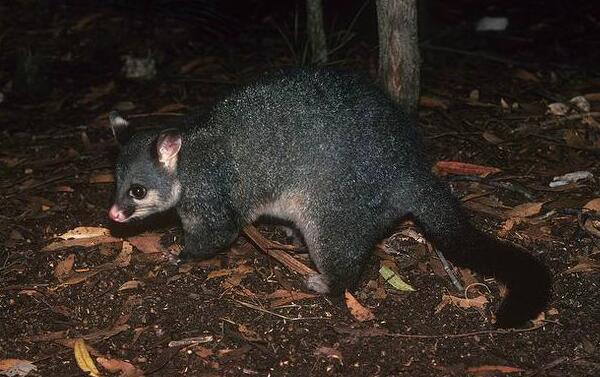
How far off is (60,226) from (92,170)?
0.80 m

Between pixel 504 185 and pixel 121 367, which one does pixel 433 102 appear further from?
pixel 121 367

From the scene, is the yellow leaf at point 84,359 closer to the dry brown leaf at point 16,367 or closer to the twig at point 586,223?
the dry brown leaf at point 16,367

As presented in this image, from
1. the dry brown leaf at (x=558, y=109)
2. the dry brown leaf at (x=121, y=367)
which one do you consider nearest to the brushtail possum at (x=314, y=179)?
the dry brown leaf at (x=121, y=367)

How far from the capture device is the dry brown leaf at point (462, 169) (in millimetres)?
5887

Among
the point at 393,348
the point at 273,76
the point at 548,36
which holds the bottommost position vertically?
the point at 393,348

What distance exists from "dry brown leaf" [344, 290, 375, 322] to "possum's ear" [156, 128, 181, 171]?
143 cm

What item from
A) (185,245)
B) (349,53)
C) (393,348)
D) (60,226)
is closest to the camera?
(393,348)

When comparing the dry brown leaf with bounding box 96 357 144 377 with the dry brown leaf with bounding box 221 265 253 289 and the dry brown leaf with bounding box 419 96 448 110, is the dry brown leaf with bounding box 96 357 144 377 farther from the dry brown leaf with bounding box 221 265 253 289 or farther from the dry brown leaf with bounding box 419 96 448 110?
the dry brown leaf with bounding box 419 96 448 110

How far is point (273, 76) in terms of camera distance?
5.19 m

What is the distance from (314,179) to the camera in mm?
4770

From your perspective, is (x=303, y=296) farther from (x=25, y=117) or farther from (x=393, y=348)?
(x=25, y=117)

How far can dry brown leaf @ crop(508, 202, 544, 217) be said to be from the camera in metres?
5.36

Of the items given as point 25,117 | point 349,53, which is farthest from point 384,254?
point 25,117

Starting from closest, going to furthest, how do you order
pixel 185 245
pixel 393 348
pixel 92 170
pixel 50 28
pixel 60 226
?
pixel 393 348 < pixel 185 245 < pixel 60 226 < pixel 92 170 < pixel 50 28
